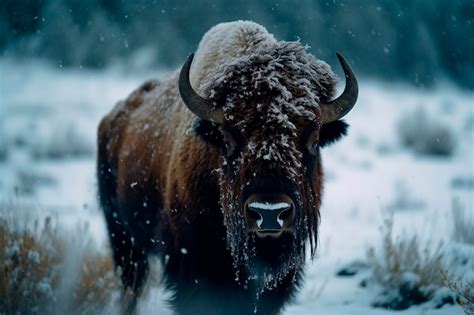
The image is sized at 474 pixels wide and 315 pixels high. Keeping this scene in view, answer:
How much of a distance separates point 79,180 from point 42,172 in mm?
856

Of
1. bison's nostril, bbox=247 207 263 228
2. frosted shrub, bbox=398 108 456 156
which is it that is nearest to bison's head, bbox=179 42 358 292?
→ bison's nostril, bbox=247 207 263 228

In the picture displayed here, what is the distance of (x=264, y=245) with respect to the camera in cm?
309

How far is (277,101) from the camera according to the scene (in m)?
3.10

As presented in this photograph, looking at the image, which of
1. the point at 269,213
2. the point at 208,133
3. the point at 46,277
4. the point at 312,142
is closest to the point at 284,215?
the point at 269,213

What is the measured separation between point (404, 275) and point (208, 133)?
8.06 feet

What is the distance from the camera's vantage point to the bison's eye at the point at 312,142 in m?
3.17

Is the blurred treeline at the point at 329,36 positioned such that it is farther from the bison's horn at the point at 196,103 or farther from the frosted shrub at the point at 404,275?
the bison's horn at the point at 196,103

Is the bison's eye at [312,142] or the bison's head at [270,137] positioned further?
the bison's eye at [312,142]

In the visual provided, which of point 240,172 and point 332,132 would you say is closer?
point 240,172

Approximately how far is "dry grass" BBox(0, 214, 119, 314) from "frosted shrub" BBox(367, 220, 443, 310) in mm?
2345

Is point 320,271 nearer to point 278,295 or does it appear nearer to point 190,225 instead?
point 278,295

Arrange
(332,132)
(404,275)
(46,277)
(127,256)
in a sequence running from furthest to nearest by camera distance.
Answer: (127,256) → (404,275) → (46,277) → (332,132)

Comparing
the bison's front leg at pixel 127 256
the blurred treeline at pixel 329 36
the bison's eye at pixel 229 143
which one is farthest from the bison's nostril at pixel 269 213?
the blurred treeline at pixel 329 36

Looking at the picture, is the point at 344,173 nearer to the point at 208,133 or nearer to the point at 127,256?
the point at 127,256
